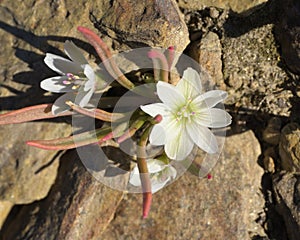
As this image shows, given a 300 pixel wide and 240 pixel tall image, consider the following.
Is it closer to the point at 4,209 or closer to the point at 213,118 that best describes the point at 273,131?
the point at 213,118

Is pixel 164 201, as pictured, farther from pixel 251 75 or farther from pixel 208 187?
pixel 251 75

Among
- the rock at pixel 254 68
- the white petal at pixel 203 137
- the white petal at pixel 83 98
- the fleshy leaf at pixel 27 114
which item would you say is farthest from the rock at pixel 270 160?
the fleshy leaf at pixel 27 114

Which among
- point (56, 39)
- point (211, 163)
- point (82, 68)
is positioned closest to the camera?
point (82, 68)

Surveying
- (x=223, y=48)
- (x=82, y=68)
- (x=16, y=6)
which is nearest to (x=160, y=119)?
(x=82, y=68)

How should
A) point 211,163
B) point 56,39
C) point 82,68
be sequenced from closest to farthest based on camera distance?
point 82,68 → point 56,39 → point 211,163

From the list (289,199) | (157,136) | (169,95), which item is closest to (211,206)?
(289,199)

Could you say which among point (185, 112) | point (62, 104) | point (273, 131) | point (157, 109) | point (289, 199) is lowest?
point (289, 199)
